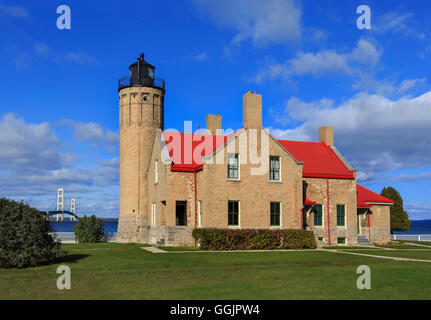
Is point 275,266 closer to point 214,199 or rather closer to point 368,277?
point 368,277

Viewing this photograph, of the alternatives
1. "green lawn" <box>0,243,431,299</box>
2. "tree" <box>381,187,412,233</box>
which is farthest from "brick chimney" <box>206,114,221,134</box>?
"tree" <box>381,187,412,233</box>

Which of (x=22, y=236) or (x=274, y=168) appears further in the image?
(x=274, y=168)

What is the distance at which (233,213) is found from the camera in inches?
1155

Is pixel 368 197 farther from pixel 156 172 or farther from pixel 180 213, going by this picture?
pixel 156 172

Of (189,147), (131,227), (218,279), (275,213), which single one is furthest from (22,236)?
(131,227)

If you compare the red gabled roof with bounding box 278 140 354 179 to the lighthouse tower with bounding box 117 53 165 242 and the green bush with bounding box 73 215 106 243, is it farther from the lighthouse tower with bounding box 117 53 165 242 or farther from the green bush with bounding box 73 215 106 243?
the green bush with bounding box 73 215 106 243

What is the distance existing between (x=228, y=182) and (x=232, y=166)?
118 centimetres

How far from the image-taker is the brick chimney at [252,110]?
30.1m

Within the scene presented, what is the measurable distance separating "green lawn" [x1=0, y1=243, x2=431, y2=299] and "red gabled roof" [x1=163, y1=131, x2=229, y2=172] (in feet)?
33.4

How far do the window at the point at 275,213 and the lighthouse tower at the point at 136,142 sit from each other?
43.3 feet

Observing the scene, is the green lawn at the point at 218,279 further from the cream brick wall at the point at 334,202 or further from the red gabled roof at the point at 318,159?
the red gabled roof at the point at 318,159
